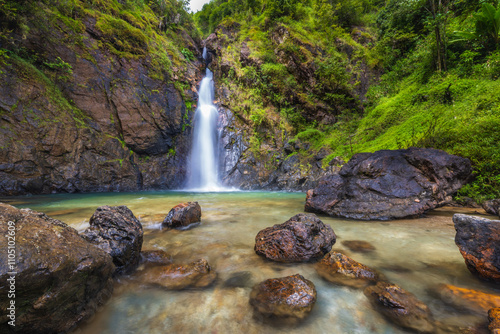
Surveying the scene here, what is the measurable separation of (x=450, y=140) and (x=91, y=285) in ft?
31.5

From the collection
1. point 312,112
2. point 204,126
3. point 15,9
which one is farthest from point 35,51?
point 312,112

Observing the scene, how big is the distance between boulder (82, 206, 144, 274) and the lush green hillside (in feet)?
27.1

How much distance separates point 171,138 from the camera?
48.8 ft

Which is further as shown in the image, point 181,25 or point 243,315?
point 181,25

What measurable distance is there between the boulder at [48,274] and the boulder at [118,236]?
51 cm

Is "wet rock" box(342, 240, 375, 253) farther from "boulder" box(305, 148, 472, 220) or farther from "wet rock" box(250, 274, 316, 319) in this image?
"boulder" box(305, 148, 472, 220)

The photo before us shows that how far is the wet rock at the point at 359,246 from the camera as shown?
3.31 meters

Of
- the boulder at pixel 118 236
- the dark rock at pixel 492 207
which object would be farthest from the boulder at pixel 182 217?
the dark rock at pixel 492 207

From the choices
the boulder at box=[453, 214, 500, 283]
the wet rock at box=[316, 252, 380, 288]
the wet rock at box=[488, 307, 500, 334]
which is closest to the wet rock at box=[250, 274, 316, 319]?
the wet rock at box=[316, 252, 380, 288]

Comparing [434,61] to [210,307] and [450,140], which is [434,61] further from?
[210,307]

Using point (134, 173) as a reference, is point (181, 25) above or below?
above

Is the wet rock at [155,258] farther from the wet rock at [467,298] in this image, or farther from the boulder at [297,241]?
the wet rock at [467,298]

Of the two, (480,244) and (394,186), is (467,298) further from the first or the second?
(394,186)

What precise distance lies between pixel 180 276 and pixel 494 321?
3036 mm
